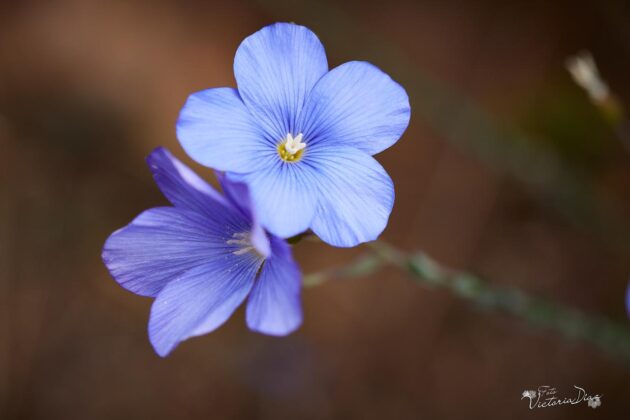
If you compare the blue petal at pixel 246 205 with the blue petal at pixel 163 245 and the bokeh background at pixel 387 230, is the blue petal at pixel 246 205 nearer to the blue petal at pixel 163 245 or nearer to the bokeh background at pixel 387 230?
the blue petal at pixel 163 245

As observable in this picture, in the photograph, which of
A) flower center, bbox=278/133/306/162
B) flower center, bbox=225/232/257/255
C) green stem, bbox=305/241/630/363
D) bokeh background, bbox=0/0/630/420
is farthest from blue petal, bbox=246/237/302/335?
bokeh background, bbox=0/0/630/420

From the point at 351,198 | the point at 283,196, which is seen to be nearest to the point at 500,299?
the point at 351,198

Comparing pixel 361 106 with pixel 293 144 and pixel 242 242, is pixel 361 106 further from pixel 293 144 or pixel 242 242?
pixel 242 242

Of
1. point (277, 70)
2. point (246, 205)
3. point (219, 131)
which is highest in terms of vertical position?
point (277, 70)

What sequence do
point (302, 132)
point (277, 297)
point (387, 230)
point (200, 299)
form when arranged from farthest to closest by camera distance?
point (387, 230) → point (302, 132) → point (200, 299) → point (277, 297)

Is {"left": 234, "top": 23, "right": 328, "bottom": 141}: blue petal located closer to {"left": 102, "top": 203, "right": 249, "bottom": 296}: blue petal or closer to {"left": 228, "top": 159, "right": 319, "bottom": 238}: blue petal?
Answer: {"left": 228, "top": 159, "right": 319, "bottom": 238}: blue petal

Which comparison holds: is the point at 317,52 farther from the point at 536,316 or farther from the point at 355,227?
the point at 536,316

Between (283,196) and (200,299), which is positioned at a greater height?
(283,196)

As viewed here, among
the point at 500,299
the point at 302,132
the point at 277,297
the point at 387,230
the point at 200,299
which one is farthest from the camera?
the point at 387,230
